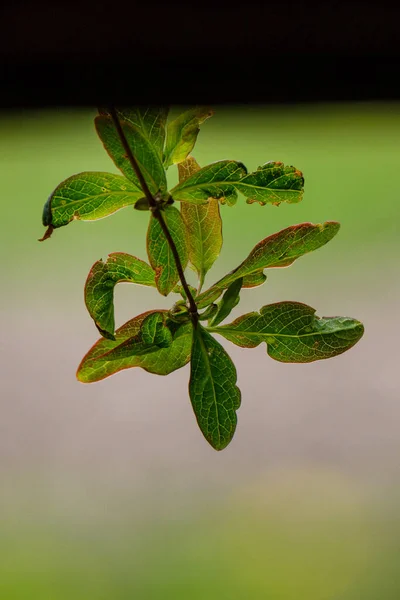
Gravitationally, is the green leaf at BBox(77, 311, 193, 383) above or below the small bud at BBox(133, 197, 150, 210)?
below

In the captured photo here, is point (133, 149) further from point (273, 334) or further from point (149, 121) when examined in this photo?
point (273, 334)

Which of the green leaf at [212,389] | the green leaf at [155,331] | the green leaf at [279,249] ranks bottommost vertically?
the green leaf at [212,389]

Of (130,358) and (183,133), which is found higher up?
(183,133)

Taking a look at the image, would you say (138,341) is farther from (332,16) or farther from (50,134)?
(50,134)

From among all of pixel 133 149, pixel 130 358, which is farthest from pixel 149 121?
pixel 130 358

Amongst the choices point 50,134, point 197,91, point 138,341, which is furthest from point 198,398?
point 50,134
